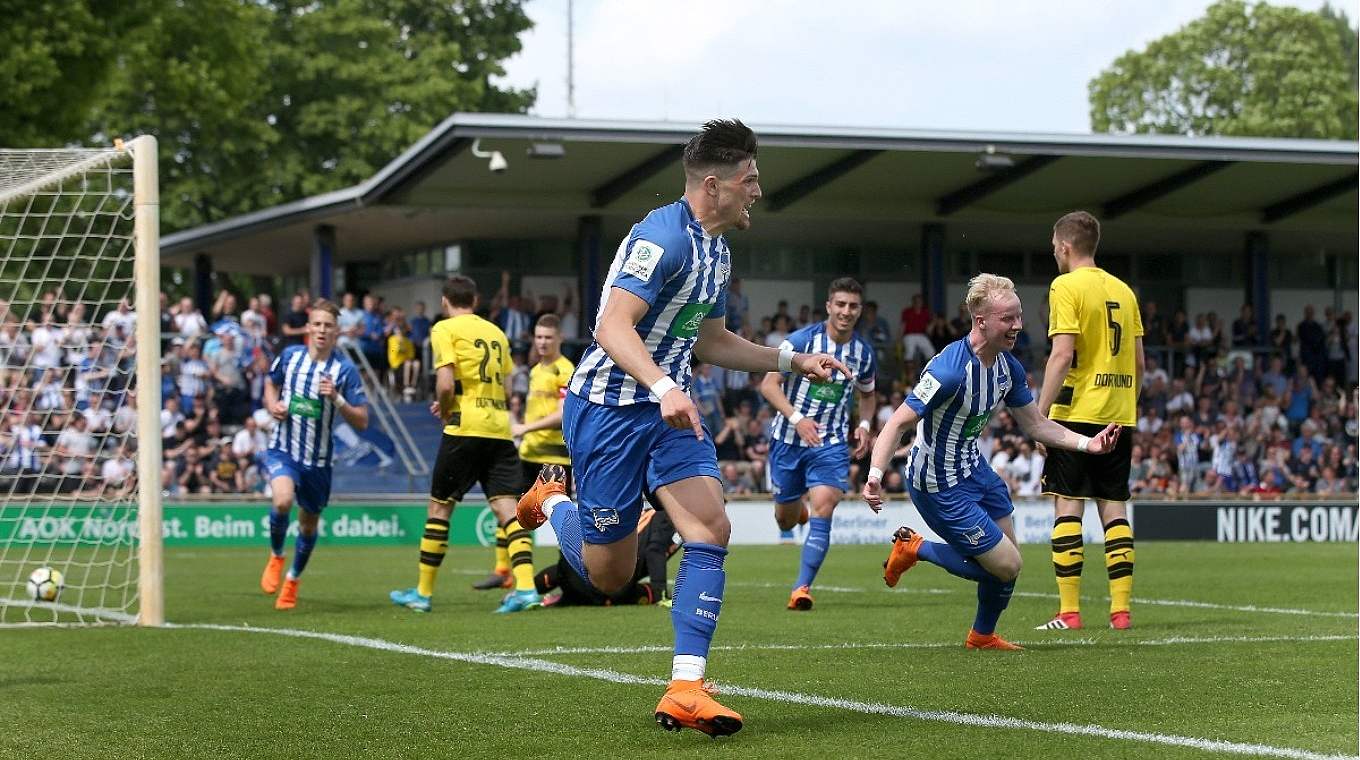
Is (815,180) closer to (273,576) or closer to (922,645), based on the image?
(273,576)

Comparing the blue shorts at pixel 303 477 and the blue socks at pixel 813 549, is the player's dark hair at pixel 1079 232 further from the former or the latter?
the blue shorts at pixel 303 477

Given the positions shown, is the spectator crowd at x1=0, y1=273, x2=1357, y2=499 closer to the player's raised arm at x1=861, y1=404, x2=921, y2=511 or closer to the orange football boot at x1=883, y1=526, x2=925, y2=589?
the orange football boot at x1=883, y1=526, x2=925, y2=589

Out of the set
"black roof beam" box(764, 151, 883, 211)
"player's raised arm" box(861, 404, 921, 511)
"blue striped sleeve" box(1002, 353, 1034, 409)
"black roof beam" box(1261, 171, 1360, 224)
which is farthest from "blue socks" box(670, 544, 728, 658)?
"black roof beam" box(1261, 171, 1360, 224)

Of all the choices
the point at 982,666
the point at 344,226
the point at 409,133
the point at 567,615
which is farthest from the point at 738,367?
the point at 409,133

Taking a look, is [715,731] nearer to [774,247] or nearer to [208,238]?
[774,247]

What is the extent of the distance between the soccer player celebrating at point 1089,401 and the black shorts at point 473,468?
391 cm

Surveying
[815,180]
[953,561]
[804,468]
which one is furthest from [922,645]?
[815,180]

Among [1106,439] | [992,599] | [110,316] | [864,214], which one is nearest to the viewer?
[1106,439]

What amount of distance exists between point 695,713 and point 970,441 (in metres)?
3.40

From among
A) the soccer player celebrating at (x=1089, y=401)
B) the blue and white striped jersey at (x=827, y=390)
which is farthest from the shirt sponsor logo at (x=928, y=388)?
the blue and white striped jersey at (x=827, y=390)

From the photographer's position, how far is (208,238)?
34.7m

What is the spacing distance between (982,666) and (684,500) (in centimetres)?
227

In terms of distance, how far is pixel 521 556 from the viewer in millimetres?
12133

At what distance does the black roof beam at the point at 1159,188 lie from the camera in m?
28.1
